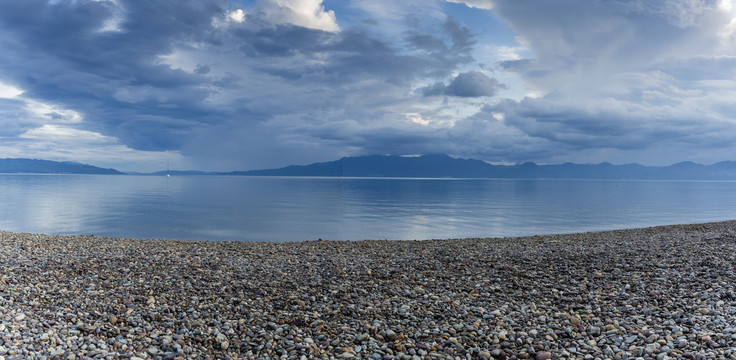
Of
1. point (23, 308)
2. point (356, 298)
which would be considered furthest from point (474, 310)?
point (23, 308)

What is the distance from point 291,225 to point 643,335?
3280 centimetres

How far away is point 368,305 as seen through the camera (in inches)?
414

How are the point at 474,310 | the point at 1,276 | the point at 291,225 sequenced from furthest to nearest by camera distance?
the point at 291,225 < the point at 1,276 < the point at 474,310

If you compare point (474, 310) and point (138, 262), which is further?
point (138, 262)

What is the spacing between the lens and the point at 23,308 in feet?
32.9

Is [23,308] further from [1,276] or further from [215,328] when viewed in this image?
[215,328]

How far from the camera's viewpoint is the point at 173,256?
53.6 ft

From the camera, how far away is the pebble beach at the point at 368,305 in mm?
8062

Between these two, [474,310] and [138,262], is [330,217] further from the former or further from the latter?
[474,310]

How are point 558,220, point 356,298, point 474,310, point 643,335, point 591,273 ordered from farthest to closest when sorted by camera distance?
1. point 558,220
2. point 591,273
3. point 356,298
4. point 474,310
5. point 643,335

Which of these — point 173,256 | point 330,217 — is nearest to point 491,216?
point 330,217

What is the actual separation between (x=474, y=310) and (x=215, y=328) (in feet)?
19.1

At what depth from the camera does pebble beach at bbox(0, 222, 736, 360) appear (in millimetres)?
8062

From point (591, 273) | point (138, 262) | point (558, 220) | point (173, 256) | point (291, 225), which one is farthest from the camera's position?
point (558, 220)
